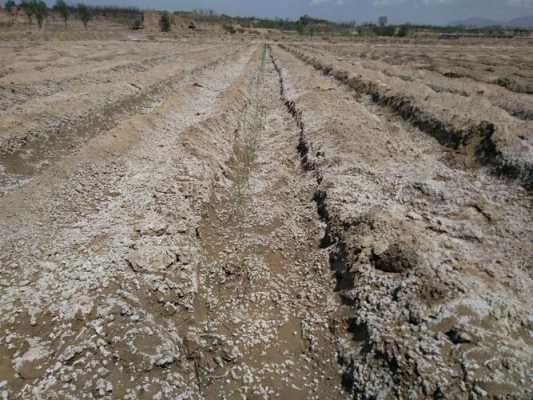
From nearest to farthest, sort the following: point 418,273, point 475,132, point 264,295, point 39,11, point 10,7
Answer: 1. point 418,273
2. point 264,295
3. point 475,132
4. point 39,11
5. point 10,7

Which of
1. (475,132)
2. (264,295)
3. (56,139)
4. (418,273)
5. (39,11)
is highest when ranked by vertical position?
(39,11)

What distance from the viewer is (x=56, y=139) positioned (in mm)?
18781

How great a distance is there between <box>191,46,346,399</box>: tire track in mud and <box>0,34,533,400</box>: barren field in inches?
2.0

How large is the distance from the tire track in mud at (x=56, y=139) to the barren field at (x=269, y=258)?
0.12 meters

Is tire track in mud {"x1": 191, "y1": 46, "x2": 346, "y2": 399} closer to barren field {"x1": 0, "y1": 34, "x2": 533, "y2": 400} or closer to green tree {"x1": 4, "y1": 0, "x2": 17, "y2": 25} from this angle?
barren field {"x1": 0, "y1": 34, "x2": 533, "y2": 400}

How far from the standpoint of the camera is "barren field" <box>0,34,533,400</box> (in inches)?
284

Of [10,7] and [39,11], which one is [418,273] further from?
[10,7]

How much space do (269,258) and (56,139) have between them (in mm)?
14917

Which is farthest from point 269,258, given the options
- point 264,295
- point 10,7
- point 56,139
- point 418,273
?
point 10,7

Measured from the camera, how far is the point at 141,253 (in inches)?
400

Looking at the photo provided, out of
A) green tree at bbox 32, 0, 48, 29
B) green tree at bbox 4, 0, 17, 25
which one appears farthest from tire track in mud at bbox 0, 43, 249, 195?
green tree at bbox 4, 0, 17, 25

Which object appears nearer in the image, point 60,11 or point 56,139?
point 56,139

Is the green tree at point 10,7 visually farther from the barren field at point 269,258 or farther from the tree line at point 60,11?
the barren field at point 269,258

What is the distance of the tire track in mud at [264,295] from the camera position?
770 centimetres
